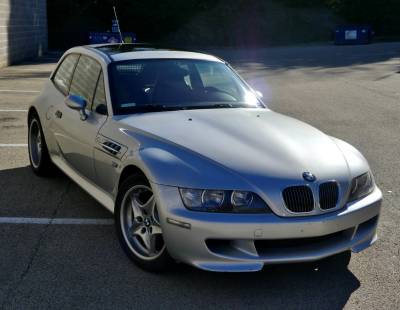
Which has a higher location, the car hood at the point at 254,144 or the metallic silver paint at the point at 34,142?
the car hood at the point at 254,144

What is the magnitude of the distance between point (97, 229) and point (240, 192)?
171 centimetres

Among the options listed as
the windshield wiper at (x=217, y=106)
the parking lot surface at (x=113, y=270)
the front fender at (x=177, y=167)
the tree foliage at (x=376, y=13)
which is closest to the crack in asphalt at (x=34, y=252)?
the parking lot surface at (x=113, y=270)

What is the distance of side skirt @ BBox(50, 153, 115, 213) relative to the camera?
4297 millimetres

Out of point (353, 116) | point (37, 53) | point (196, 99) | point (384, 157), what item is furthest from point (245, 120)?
point (37, 53)

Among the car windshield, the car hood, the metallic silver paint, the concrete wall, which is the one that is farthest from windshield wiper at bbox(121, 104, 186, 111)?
the concrete wall

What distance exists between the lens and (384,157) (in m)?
7.11

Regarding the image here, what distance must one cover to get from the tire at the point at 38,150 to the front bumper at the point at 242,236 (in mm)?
2720

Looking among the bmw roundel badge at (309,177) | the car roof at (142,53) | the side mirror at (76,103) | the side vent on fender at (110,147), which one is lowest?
the bmw roundel badge at (309,177)

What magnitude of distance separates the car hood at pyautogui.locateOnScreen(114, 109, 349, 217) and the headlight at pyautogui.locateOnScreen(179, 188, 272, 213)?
61 mm

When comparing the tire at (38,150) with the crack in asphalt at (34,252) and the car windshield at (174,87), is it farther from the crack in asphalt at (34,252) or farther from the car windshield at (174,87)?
the car windshield at (174,87)

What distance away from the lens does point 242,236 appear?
324 cm

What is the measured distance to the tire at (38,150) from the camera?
5.80m

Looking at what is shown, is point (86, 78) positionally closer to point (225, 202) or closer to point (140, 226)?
point (140, 226)

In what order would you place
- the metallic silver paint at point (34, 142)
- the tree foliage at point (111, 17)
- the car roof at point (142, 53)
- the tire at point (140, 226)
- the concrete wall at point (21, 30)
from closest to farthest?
the tire at point (140, 226) → the car roof at point (142, 53) → the metallic silver paint at point (34, 142) → the concrete wall at point (21, 30) → the tree foliage at point (111, 17)
